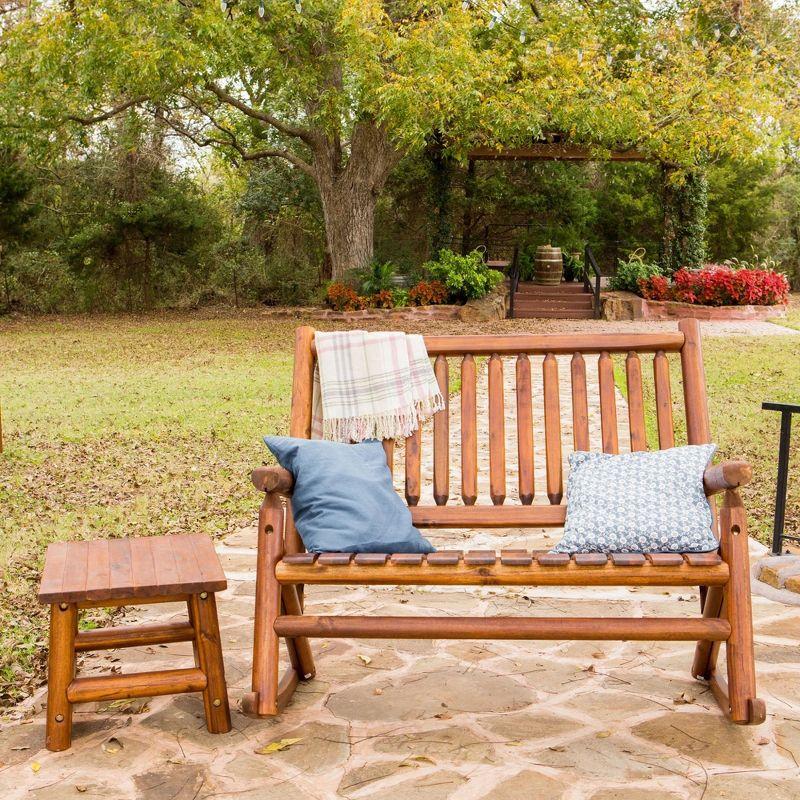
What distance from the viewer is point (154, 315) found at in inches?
773

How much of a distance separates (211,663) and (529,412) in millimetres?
1422

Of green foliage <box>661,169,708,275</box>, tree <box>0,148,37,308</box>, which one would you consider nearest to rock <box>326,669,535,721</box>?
tree <box>0,148,37,308</box>

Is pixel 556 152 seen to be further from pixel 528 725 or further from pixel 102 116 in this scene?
pixel 528 725

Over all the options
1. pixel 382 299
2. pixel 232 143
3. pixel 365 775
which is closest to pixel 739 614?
pixel 365 775

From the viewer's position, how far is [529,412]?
365cm

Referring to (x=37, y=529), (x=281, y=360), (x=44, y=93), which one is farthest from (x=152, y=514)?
→ (x=44, y=93)

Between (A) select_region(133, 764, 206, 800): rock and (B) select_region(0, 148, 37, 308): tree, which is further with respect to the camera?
(B) select_region(0, 148, 37, 308): tree

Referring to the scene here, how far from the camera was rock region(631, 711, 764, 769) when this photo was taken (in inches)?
109

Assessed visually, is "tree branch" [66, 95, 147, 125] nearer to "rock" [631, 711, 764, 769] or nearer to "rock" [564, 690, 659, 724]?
"rock" [564, 690, 659, 724]

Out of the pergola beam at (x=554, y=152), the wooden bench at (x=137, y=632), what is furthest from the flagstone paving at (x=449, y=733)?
the pergola beam at (x=554, y=152)

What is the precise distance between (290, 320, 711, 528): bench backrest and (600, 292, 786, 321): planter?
1419 centimetres

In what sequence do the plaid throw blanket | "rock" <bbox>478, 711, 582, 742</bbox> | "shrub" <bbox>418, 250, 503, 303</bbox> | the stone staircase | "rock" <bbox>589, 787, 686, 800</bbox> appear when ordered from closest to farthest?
"rock" <bbox>589, 787, 686, 800</bbox> < "rock" <bbox>478, 711, 582, 742</bbox> < the plaid throw blanket < "shrub" <bbox>418, 250, 503, 303</bbox> < the stone staircase

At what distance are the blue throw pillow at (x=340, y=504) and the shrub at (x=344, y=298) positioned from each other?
1414 centimetres

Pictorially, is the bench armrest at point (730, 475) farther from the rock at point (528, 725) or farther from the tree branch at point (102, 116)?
the tree branch at point (102, 116)
